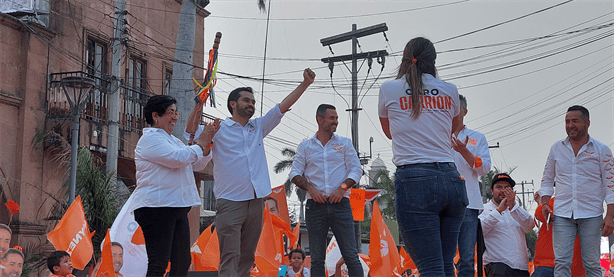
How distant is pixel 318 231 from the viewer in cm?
649

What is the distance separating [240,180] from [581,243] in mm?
3090

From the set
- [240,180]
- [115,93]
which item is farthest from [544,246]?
[115,93]

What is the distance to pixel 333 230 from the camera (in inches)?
255

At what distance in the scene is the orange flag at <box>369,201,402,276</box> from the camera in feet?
25.8

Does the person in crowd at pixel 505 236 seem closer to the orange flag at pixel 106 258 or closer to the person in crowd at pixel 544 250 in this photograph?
the person in crowd at pixel 544 250

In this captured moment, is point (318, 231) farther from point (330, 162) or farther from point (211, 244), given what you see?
point (211, 244)

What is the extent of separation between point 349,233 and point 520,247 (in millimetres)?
1805

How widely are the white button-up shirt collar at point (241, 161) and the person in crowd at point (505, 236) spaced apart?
8.26ft

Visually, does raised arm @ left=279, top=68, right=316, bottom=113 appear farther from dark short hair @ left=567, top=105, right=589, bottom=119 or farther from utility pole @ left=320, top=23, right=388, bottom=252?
utility pole @ left=320, top=23, right=388, bottom=252

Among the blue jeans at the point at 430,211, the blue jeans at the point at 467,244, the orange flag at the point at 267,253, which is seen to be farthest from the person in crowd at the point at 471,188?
the orange flag at the point at 267,253

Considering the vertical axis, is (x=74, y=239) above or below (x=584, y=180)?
below

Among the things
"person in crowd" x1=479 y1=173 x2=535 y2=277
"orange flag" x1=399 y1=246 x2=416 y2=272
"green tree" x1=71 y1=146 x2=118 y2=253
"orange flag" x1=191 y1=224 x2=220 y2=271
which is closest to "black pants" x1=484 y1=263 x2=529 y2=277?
"person in crowd" x1=479 y1=173 x2=535 y2=277

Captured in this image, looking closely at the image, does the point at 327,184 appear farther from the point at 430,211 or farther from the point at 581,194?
the point at 430,211

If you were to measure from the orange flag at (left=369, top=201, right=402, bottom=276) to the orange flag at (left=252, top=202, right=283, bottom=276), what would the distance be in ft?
3.72
